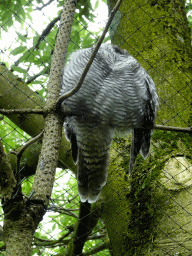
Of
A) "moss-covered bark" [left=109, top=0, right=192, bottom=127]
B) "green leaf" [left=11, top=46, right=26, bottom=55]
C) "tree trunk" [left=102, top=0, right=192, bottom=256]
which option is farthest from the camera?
"moss-covered bark" [left=109, top=0, right=192, bottom=127]

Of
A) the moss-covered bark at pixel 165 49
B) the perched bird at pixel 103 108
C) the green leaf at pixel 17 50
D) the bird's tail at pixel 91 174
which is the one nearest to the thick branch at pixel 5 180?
the perched bird at pixel 103 108

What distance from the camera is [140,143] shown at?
2.02 meters

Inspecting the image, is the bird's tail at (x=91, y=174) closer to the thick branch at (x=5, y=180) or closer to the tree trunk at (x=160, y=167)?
the tree trunk at (x=160, y=167)

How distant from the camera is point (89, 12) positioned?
240 cm

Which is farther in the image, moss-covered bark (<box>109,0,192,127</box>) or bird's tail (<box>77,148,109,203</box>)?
moss-covered bark (<box>109,0,192,127</box>)

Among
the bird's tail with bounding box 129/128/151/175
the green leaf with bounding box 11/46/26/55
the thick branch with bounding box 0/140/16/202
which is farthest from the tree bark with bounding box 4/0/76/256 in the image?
the bird's tail with bounding box 129/128/151/175

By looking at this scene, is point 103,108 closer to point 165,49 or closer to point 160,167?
point 160,167

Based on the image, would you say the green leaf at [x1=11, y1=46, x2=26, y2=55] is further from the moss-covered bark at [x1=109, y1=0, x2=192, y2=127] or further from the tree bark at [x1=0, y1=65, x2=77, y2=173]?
the moss-covered bark at [x1=109, y1=0, x2=192, y2=127]

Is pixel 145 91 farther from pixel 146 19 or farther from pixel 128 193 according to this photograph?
Result: pixel 146 19

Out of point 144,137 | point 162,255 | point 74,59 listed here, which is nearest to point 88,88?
point 74,59

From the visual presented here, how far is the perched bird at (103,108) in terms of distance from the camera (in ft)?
6.00

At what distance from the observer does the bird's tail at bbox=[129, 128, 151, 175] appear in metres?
1.98

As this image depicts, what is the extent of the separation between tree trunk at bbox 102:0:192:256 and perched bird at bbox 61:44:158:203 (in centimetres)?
17

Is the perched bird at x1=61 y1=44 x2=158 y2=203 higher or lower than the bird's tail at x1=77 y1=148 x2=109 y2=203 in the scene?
higher
